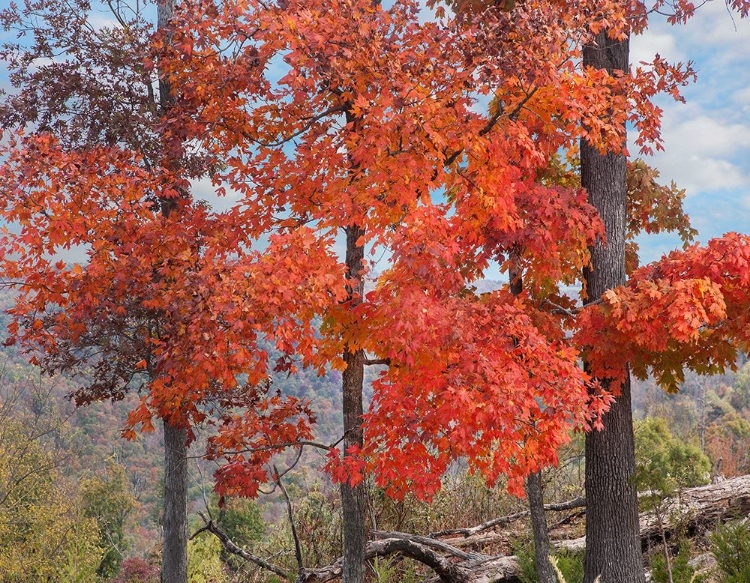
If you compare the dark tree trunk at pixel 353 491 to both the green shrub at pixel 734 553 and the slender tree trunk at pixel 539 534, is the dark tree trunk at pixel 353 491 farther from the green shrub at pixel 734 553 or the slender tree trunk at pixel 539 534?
the green shrub at pixel 734 553

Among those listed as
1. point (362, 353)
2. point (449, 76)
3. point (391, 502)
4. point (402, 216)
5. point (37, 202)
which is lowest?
point (391, 502)

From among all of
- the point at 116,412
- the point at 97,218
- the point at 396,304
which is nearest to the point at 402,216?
the point at 396,304

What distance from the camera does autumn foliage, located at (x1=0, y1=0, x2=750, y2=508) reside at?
6.80m

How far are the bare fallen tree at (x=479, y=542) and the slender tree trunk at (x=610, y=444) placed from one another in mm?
557

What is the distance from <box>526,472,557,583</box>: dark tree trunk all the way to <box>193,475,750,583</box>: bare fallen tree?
0.93m

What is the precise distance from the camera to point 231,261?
22.9 ft

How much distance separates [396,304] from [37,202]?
468 centimetres

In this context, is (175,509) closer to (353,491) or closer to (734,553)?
(353,491)

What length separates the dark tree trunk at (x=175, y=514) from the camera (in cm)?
964

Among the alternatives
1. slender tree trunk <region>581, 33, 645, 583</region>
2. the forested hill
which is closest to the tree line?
slender tree trunk <region>581, 33, 645, 583</region>

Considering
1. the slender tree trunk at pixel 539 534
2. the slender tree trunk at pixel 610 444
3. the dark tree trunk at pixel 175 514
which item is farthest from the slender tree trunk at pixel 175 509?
the slender tree trunk at pixel 610 444

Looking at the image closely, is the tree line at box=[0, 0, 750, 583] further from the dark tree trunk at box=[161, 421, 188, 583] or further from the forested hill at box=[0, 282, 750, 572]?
the forested hill at box=[0, 282, 750, 572]

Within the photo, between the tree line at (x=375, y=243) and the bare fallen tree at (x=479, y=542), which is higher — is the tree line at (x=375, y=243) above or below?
above

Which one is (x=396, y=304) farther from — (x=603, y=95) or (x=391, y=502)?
(x=391, y=502)
